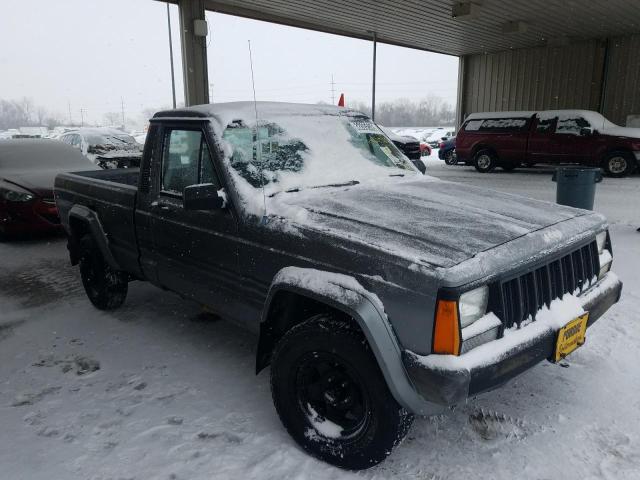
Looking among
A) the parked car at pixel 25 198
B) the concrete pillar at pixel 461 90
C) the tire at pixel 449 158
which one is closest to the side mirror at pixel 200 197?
the parked car at pixel 25 198

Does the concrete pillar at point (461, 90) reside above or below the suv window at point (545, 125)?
above

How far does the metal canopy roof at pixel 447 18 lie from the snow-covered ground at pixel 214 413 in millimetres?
10617

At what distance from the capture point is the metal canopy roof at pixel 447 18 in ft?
44.7

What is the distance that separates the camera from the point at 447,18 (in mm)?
15336

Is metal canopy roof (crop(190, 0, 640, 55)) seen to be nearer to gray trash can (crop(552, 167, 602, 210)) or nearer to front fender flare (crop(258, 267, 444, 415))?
gray trash can (crop(552, 167, 602, 210))

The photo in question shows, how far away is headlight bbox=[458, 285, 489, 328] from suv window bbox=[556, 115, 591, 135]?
47.5 feet

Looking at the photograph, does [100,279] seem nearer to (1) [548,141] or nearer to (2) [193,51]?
(2) [193,51]

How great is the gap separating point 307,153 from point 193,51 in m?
9.84

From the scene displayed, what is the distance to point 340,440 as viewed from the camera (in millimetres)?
2527

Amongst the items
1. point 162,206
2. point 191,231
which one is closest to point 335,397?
point 191,231

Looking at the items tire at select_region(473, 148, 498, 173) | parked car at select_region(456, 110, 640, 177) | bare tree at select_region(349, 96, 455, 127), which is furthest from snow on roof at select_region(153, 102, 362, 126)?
bare tree at select_region(349, 96, 455, 127)

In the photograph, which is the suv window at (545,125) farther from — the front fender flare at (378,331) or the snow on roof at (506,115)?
the front fender flare at (378,331)

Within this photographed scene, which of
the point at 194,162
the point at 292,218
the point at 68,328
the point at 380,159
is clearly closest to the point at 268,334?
the point at 292,218

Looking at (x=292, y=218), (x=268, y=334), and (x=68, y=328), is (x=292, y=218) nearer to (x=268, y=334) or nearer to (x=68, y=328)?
(x=268, y=334)
